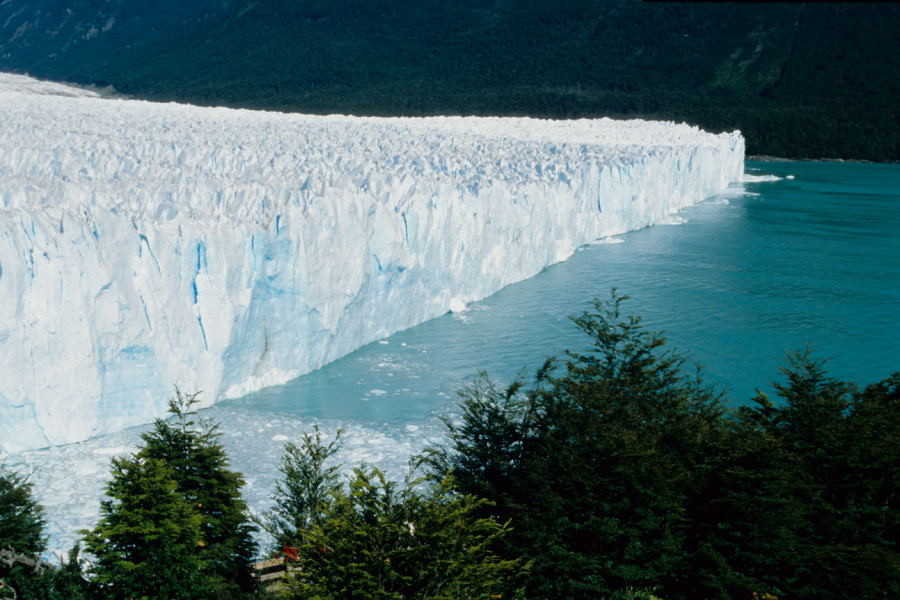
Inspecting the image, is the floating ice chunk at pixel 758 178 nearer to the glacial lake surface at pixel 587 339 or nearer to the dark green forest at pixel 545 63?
the dark green forest at pixel 545 63

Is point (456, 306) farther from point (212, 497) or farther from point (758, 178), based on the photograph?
point (758, 178)

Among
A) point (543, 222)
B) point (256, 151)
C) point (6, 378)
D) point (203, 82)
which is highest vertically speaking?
point (203, 82)

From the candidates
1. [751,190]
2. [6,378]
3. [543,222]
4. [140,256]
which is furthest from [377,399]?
[751,190]

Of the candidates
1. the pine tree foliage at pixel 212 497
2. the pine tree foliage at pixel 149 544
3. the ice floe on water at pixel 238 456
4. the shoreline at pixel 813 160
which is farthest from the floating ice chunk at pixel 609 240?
the shoreline at pixel 813 160

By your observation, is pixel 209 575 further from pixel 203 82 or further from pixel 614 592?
pixel 203 82

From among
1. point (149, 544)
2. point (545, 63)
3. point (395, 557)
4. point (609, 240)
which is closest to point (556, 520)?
point (395, 557)

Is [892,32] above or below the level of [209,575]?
above

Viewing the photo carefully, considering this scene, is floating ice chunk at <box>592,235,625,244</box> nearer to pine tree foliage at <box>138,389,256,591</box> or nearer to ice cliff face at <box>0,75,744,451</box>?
ice cliff face at <box>0,75,744,451</box>
